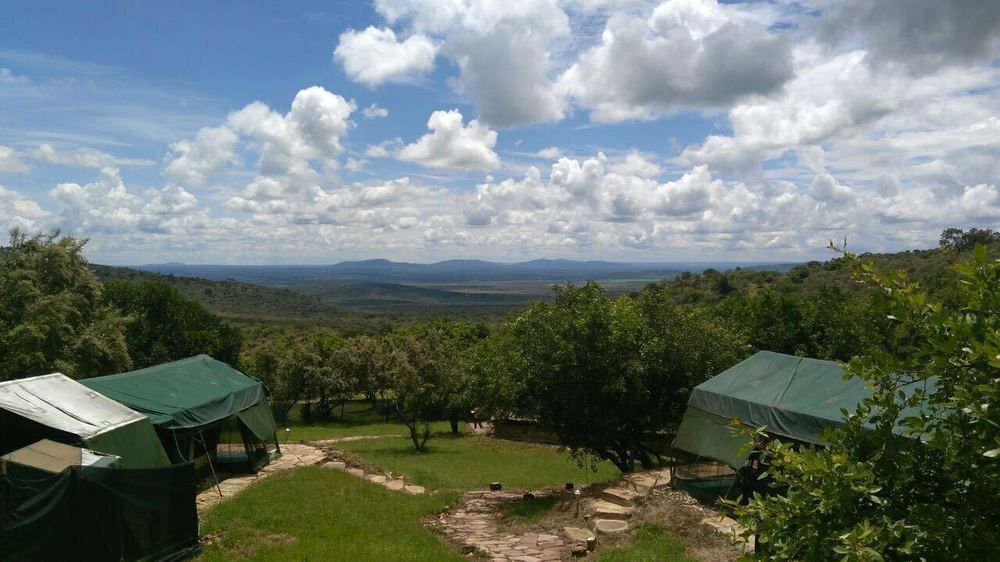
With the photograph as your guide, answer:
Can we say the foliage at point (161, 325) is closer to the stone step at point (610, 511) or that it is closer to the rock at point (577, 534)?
the stone step at point (610, 511)

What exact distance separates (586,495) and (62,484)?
12.0m

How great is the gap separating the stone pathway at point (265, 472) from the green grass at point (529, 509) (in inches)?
291

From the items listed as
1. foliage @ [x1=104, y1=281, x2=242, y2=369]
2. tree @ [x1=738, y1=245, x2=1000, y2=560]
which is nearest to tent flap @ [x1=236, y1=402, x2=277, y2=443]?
tree @ [x1=738, y1=245, x2=1000, y2=560]

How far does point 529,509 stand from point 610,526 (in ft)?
11.7

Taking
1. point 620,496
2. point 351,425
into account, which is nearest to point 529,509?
point 620,496

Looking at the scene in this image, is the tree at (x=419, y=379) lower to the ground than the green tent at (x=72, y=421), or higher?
lower

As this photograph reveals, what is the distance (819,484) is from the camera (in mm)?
4055

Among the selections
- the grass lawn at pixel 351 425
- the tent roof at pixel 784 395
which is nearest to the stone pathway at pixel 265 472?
the grass lawn at pixel 351 425

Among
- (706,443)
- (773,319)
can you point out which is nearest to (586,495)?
(706,443)

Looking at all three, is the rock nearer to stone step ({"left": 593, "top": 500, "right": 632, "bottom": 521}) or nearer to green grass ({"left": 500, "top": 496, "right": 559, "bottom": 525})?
stone step ({"left": 593, "top": 500, "right": 632, "bottom": 521})

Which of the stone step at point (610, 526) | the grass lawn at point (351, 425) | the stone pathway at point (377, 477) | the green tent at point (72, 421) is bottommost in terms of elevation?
the grass lawn at point (351, 425)

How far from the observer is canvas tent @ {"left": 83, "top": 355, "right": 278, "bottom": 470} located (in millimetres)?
16844

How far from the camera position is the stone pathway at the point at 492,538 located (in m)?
13.1

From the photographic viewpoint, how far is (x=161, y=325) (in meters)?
47.6
